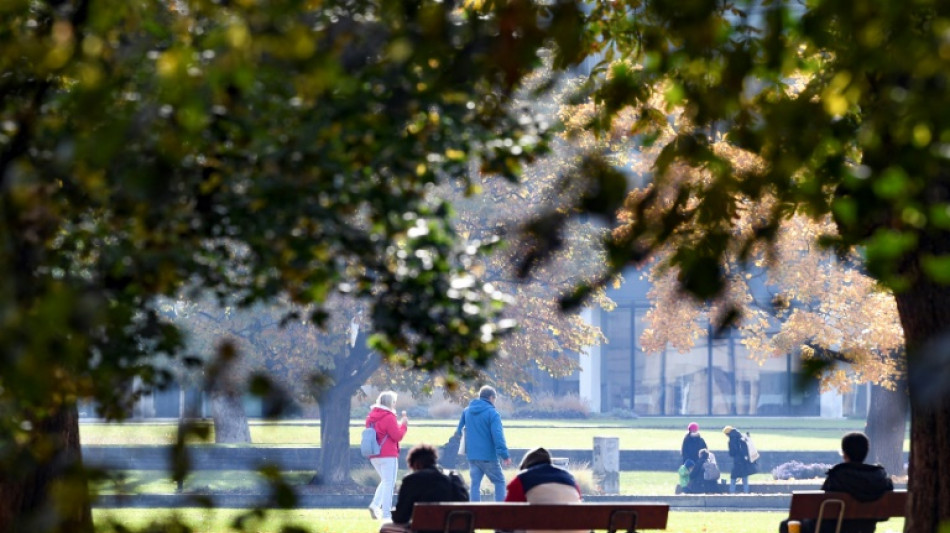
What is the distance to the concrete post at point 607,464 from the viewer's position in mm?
28141

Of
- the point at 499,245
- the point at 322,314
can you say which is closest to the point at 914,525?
the point at 499,245

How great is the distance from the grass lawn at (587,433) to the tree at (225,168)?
35754 millimetres

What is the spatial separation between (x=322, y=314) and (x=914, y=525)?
446 centimetres

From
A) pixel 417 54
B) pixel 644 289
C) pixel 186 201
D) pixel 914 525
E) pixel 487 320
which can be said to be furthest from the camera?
pixel 644 289

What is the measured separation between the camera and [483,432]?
53.7ft

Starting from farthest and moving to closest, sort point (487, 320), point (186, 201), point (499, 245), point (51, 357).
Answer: point (499, 245) < point (487, 320) < point (186, 201) < point (51, 357)

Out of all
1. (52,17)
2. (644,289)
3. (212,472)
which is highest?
(644,289)

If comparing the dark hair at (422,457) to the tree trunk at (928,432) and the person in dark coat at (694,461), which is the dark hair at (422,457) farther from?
the person in dark coat at (694,461)

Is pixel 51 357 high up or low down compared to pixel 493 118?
down

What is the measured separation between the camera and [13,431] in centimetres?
414

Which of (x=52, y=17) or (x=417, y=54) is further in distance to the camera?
(x=52, y=17)

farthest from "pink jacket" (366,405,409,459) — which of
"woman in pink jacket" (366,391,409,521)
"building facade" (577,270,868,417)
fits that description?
"building facade" (577,270,868,417)

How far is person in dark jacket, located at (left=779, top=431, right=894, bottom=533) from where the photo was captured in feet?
33.1

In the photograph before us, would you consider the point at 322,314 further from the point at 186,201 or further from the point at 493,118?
the point at 493,118
